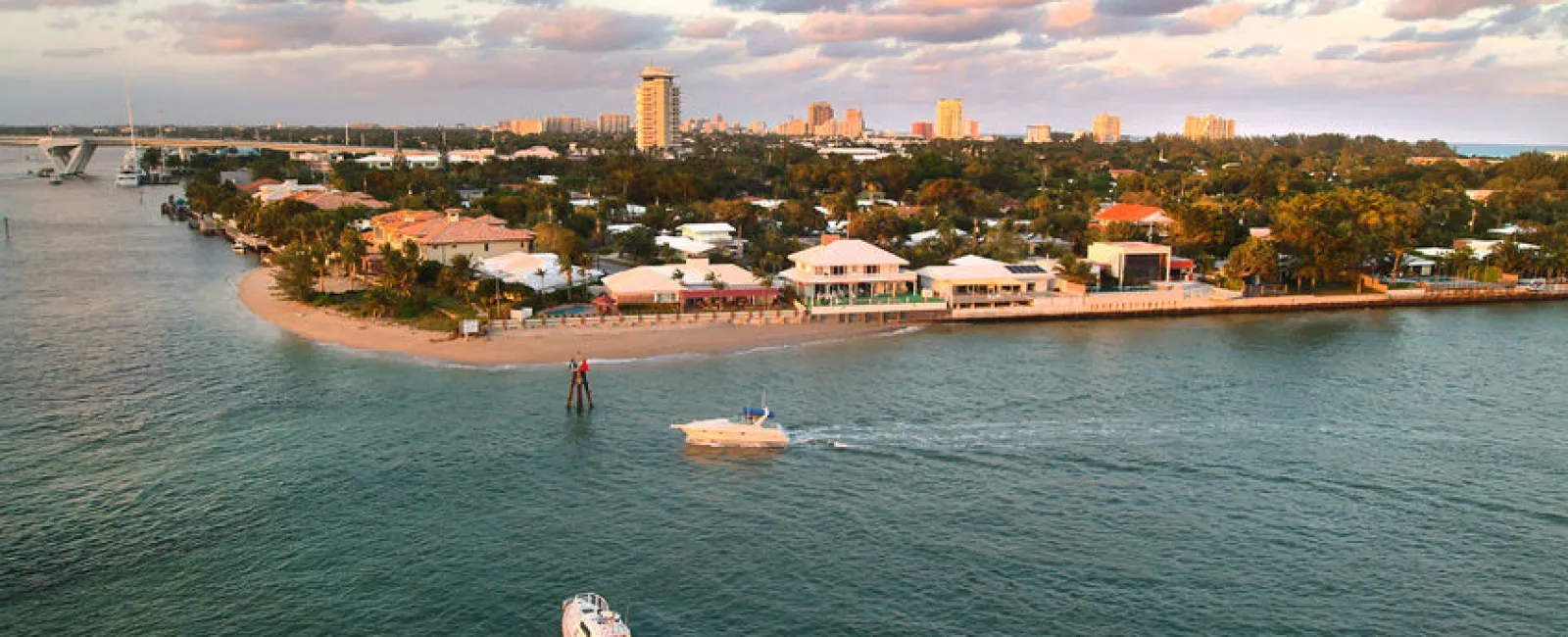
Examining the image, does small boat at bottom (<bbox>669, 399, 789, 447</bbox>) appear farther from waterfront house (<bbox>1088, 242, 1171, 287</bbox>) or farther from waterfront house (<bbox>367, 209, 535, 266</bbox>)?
waterfront house (<bbox>1088, 242, 1171, 287</bbox>)

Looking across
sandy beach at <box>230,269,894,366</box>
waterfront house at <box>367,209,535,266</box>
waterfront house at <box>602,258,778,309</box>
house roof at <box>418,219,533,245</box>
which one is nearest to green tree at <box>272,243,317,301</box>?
sandy beach at <box>230,269,894,366</box>

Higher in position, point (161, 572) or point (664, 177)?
point (664, 177)

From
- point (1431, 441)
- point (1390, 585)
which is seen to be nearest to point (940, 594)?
point (1390, 585)

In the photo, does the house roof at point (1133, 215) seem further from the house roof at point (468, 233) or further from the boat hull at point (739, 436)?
the boat hull at point (739, 436)

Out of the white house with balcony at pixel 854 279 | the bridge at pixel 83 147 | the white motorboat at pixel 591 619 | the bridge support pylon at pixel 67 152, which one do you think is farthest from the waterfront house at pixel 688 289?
the bridge support pylon at pixel 67 152

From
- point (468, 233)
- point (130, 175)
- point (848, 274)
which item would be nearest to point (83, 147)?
point (130, 175)

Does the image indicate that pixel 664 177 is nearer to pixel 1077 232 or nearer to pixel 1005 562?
pixel 1077 232

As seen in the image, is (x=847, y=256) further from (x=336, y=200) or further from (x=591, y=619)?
(x=336, y=200)
